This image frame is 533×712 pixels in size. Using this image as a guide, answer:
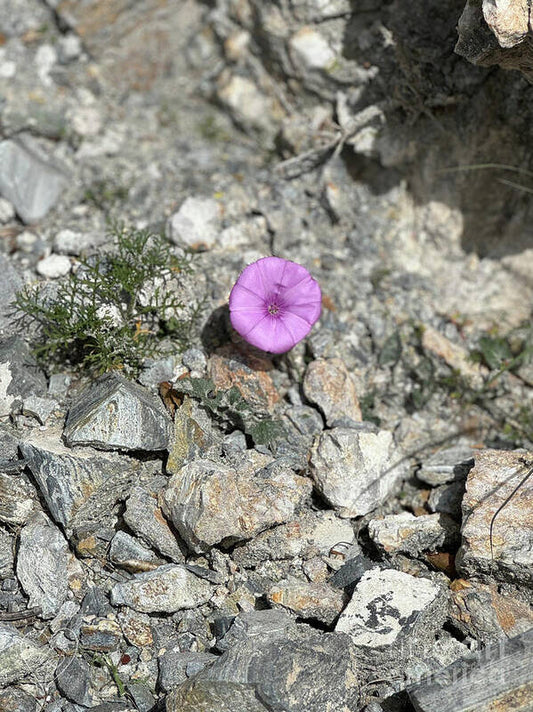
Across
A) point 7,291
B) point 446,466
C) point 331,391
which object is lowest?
point 446,466

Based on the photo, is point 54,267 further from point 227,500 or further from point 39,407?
point 227,500

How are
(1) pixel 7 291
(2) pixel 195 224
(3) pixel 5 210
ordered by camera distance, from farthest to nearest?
(3) pixel 5 210
(2) pixel 195 224
(1) pixel 7 291

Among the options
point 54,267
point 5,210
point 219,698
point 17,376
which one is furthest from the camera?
point 5,210

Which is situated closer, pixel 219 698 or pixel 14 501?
pixel 219 698

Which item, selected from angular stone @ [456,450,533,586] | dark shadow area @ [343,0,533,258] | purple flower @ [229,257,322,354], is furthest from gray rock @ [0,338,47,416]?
dark shadow area @ [343,0,533,258]

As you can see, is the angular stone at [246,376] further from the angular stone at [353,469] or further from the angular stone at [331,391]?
the angular stone at [353,469]

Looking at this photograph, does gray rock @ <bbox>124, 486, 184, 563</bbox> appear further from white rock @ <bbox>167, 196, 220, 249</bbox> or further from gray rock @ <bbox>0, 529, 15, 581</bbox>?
white rock @ <bbox>167, 196, 220, 249</bbox>

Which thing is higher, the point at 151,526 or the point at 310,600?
the point at 151,526

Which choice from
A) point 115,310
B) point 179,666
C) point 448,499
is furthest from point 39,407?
point 448,499
